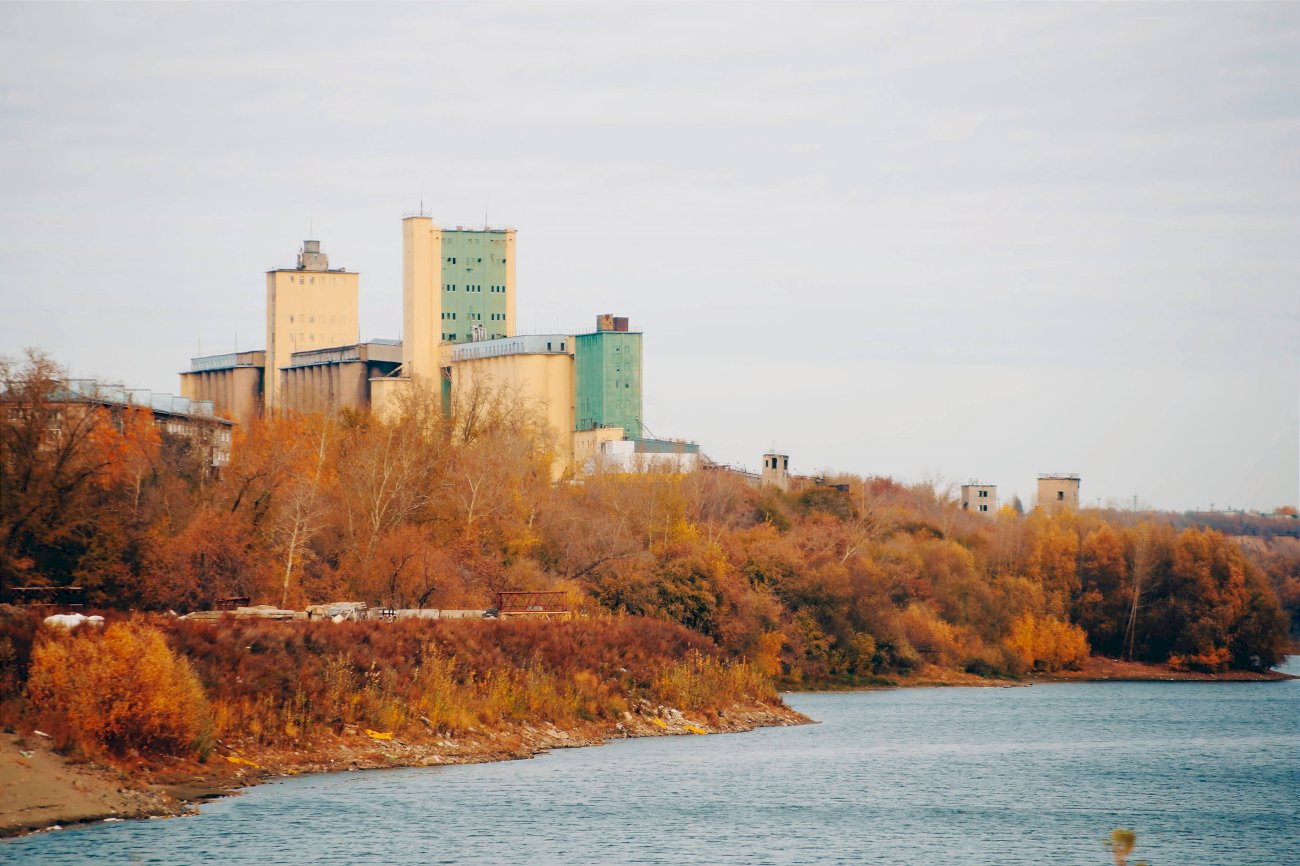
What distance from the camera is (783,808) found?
45469mm

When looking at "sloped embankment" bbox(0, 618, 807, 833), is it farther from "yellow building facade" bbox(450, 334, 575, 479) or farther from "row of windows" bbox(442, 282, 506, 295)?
"row of windows" bbox(442, 282, 506, 295)

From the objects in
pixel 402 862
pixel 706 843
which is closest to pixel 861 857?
pixel 706 843

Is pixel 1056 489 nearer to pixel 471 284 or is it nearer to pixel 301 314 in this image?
pixel 471 284

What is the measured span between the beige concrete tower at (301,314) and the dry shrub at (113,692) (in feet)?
337

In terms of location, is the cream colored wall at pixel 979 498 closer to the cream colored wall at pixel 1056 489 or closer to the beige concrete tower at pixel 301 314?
the cream colored wall at pixel 1056 489

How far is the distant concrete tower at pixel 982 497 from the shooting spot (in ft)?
648

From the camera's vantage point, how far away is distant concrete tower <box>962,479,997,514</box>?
197375mm

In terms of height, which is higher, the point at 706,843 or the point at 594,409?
the point at 594,409

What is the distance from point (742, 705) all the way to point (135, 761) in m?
33.8

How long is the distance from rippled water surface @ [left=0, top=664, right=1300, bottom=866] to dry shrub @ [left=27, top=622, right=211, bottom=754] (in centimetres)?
295

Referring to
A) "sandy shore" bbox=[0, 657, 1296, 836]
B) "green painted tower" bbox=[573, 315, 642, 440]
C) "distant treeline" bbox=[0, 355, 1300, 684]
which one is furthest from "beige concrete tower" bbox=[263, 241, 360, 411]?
"sandy shore" bbox=[0, 657, 1296, 836]

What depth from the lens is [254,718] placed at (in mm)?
46688

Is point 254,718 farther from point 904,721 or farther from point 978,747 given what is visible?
point 904,721

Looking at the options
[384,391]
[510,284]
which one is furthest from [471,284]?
[384,391]
